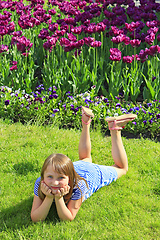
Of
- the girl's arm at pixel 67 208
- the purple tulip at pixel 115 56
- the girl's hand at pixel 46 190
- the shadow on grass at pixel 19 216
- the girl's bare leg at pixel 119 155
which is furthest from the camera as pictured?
the purple tulip at pixel 115 56

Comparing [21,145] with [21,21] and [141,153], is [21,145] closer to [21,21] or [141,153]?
[141,153]

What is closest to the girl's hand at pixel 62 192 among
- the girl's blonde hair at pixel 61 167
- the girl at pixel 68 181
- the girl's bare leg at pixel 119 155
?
the girl at pixel 68 181

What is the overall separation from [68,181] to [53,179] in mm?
181

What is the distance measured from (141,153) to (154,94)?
134cm

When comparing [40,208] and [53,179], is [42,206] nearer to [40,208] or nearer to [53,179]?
[40,208]

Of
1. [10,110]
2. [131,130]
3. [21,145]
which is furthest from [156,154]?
[10,110]

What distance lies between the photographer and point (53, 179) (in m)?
2.71

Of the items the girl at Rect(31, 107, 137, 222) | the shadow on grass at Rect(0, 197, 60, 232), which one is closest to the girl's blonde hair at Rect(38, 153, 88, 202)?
the girl at Rect(31, 107, 137, 222)

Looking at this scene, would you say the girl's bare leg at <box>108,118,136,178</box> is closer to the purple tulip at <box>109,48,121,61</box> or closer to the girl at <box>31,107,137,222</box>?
the girl at <box>31,107,137,222</box>

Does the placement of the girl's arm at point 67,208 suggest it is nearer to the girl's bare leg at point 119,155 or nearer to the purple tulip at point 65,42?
the girl's bare leg at point 119,155

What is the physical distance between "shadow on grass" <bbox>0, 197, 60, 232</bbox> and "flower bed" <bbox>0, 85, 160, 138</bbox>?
1.82 m

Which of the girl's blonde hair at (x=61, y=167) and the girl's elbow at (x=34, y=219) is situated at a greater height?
the girl's blonde hair at (x=61, y=167)

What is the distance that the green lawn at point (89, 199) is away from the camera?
2830mm

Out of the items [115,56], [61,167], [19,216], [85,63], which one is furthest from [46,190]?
[85,63]
